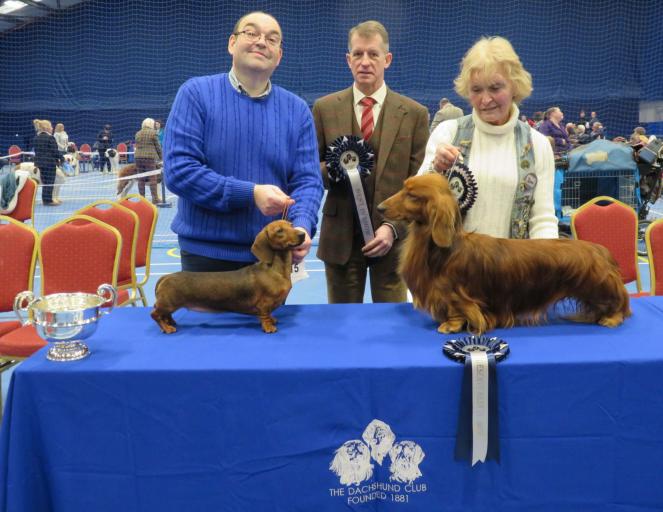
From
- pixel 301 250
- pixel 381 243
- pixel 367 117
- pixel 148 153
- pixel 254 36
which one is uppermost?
pixel 254 36

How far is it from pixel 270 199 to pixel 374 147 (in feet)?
2.83

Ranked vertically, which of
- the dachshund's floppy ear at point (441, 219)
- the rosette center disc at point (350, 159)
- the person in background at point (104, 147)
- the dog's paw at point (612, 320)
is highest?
the rosette center disc at point (350, 159)

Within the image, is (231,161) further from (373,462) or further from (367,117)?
(373,462)

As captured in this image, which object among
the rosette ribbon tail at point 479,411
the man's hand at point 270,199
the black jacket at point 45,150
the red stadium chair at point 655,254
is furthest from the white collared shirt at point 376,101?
the black jacket at point 45,150

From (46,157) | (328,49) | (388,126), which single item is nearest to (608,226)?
(388,126)

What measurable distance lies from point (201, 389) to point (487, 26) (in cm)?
1801

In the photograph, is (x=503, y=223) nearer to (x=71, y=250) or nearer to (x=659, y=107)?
(x=71, y=250)

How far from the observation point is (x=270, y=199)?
1.85 m

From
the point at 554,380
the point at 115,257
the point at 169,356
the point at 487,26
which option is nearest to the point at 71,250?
the point at 115,257

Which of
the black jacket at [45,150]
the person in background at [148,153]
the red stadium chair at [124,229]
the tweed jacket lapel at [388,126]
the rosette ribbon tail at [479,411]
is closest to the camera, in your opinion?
the rosette ribbon tail at [479,411]

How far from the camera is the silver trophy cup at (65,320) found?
5.15 ft

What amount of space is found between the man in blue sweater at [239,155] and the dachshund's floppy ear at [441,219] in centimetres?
43

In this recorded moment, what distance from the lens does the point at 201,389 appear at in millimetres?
1538

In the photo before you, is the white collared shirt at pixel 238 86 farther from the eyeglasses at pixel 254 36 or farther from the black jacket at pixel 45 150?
the black jacket at pixel 45 150
